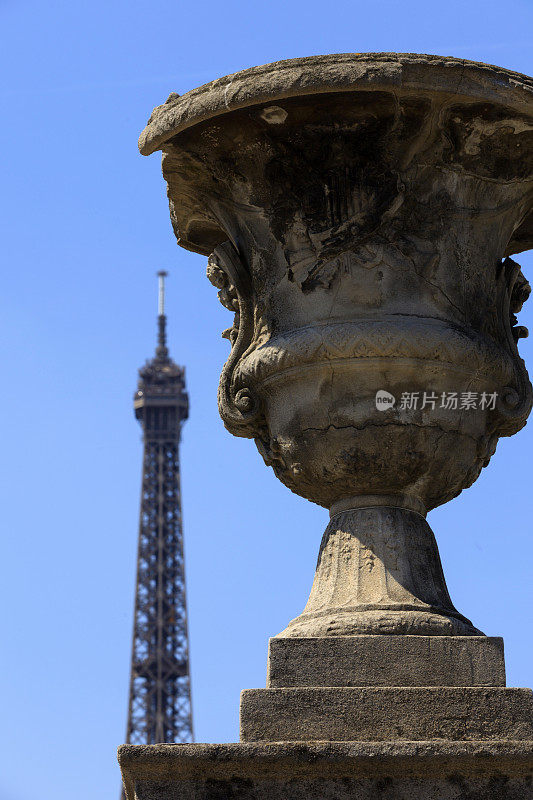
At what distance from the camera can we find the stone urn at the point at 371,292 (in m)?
6.61

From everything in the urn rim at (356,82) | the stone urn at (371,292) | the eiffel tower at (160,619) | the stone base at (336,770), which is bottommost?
the stone base at (336,770)

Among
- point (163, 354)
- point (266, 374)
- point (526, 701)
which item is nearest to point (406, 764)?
point (526, 701)

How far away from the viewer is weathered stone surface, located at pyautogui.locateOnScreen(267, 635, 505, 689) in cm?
626

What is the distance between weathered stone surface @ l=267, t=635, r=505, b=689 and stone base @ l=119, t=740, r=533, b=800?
396 millimetres

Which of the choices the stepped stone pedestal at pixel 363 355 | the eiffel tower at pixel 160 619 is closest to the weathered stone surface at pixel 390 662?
the stepped stone pedestal at pixel 363 355

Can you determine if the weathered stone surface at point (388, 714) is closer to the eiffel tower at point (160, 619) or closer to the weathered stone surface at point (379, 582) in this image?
the weathered stone surface at point (379, 582)

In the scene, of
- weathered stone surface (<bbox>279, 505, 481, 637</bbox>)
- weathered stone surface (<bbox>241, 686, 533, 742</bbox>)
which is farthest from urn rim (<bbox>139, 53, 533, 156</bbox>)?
weathered stone surface (<bbox>241, 686, 533, 742</bbox>)

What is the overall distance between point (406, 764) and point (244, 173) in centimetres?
288

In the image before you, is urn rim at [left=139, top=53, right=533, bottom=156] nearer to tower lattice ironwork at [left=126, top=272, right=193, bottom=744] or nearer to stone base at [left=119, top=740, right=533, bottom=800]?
stone base at [left=119, top=740, right=533, bottom=800]

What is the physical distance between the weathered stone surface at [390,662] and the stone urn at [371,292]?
0.09 meters

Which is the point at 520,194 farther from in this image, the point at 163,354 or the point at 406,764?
the point at 163,354

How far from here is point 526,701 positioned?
6.13 metres

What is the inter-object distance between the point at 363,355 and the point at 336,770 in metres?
1.84

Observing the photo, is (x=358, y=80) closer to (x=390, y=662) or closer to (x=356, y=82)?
(x=356, y=82)
